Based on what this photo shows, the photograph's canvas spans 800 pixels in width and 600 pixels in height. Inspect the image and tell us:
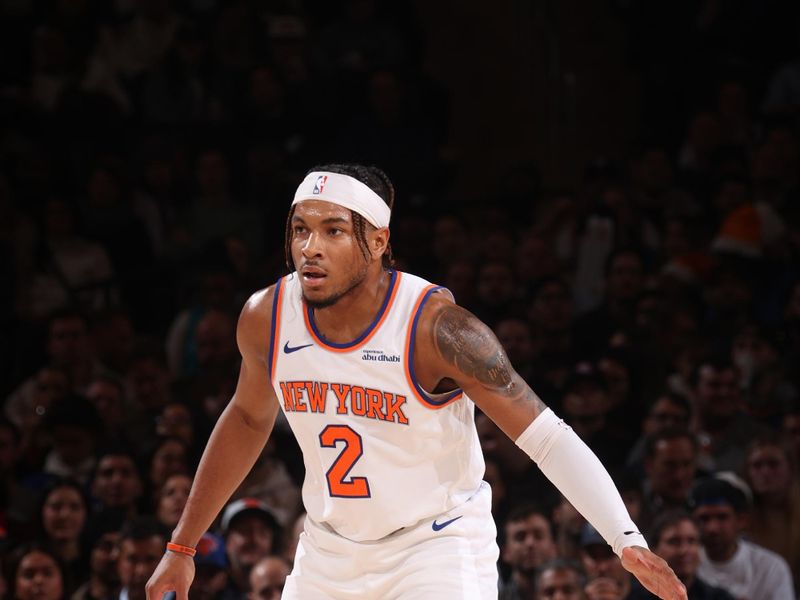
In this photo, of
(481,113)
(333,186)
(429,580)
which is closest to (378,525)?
(429,580)

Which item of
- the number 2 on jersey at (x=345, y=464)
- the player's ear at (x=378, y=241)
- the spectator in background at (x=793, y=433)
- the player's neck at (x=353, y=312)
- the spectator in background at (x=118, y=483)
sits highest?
the spectator in background at (x=793, y=433)

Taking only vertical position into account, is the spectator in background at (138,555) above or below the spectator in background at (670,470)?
below

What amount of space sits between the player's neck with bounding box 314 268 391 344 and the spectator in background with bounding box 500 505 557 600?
2748 millimetres

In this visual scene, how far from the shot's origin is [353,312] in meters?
4.08

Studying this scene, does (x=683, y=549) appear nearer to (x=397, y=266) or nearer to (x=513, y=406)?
(x=513, y=406)

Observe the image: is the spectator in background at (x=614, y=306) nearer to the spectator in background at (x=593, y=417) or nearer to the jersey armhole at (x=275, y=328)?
the spectator in background at (x=593, y=417)

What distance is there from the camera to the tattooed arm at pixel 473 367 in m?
3.91

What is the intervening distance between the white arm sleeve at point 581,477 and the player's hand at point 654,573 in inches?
1.7

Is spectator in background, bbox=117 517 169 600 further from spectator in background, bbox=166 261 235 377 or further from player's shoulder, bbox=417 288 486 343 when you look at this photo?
player's shoulder, bbox=417 288 486 343

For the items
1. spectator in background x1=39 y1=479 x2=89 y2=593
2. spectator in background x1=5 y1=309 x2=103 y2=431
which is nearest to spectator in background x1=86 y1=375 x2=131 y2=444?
spectator in background x1=5 y1=309 x2=103 y2=431

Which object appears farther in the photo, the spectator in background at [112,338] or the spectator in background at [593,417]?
the spectator in background at [112,338]

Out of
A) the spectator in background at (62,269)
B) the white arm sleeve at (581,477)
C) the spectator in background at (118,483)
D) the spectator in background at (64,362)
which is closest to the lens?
the white arm sleeve at (581,477)

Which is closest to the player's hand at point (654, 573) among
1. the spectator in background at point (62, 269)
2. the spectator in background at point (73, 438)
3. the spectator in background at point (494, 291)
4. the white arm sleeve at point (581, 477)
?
the white arm sleeve at point (581, 477)

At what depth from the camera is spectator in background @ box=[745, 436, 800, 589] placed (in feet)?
23.1
